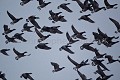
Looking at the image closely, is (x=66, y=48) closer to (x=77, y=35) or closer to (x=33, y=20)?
(x=77, y=35)

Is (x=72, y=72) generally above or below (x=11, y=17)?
below

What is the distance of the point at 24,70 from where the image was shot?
3295 millimetres

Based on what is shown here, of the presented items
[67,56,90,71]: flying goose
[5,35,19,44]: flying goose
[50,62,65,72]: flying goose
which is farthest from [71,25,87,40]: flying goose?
[5,35,19,44]: flying goose

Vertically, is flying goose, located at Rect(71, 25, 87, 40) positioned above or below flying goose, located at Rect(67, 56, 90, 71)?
above

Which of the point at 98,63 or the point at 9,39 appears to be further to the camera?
the point at 9,39

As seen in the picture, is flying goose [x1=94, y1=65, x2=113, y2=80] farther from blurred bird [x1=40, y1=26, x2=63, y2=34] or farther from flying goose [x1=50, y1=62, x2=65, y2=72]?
blurred bird [x1=40, y1=26, x2=63, y2=34]

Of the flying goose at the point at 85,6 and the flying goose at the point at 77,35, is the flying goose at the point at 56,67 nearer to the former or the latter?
the flying goose at the point at 77,35

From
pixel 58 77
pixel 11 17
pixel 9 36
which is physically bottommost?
pixel 58 77

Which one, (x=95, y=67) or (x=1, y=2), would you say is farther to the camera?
(x=1, y=2)

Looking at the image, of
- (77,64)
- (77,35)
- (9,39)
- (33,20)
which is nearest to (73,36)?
(77,35)

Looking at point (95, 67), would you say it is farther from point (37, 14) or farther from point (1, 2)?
point (1, 2)

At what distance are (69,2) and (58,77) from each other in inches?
33.3

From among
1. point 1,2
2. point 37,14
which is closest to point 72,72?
point 37,14

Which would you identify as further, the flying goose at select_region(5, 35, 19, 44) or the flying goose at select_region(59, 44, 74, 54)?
the flying goose at select_region(5, 35, 19, 44)
